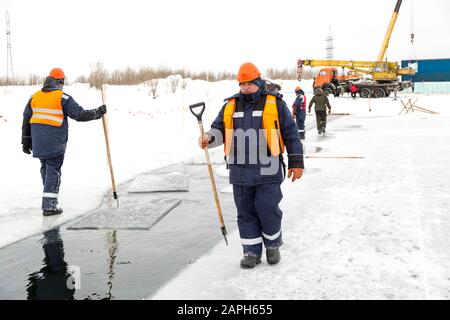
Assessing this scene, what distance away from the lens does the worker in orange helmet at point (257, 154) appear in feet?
13.7

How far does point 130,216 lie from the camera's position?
6125mm

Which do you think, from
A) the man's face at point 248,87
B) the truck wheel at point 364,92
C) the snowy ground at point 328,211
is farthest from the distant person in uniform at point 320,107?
the truck wheel at point 364,92

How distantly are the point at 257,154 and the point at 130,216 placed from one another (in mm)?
2479

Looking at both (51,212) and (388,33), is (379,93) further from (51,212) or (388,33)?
(51,212)

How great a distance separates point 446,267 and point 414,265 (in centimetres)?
25

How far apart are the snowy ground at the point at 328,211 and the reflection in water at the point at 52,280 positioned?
0.70 m

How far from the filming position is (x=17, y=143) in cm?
1366

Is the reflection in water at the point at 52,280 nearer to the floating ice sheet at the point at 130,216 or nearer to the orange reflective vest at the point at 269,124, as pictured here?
the floating ice sheet at the point at 130,216

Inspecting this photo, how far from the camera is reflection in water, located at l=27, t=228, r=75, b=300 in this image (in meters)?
3.72

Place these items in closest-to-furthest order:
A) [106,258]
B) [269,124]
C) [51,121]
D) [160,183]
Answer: [269,124], [106,258], [51,121], [160,183]

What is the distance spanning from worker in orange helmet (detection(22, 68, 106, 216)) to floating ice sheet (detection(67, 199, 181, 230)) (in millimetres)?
635

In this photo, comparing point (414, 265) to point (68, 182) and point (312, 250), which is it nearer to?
point (312, 250)

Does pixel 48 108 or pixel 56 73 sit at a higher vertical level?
pixel 56 73

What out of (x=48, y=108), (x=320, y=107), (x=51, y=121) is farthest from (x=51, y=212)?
(x=320, y=107)
